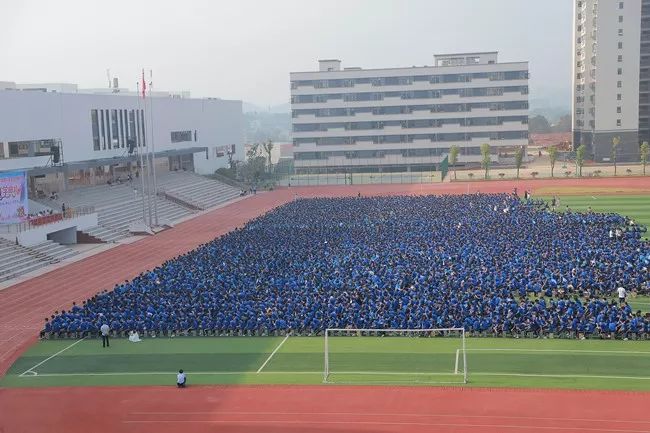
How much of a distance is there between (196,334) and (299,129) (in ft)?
225

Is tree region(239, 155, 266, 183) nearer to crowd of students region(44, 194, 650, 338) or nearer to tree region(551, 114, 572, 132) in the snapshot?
crowd of students region(44, 194, 650, 338)

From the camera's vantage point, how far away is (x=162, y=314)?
77.3ft

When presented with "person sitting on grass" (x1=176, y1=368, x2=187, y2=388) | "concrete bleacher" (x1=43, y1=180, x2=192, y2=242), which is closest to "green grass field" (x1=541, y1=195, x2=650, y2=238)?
"concrete bleacher" (x1=43, y1=180, x2=192, y2=242)

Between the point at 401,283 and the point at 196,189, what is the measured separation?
1650 inches

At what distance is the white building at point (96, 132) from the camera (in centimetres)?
4388

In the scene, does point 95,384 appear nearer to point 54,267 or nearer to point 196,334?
point 196,334

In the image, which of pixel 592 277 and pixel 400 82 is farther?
pixel 400 82

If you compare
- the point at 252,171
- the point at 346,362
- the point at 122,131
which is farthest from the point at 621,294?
the point at 252,171

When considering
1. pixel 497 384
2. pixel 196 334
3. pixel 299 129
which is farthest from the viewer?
pixel 299 129

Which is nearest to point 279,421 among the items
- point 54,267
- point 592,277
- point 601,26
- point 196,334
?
point 196,334

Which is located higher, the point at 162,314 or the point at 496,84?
the point at 496,84

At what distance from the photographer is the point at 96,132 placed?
52.9 metres

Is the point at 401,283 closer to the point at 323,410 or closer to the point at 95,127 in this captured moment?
the point at 323,410

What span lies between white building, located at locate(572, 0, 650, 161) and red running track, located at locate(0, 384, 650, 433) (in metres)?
75.1
